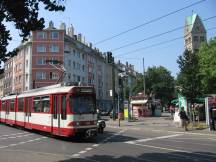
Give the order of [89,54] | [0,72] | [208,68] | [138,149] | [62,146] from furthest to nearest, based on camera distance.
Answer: [89,54] < [208,68] < [62,146] < [138,149] < [0,72]

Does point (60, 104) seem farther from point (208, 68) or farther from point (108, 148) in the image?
point (208, 68)

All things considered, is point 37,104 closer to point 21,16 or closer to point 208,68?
point 21,16

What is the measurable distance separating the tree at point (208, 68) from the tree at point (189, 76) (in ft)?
29.0

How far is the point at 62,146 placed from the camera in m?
17.3

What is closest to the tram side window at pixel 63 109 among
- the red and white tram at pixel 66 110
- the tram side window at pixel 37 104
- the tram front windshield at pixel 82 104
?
the red and white tram at pixel 66 110

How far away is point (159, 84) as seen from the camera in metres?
92.8

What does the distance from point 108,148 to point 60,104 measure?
4.78 m

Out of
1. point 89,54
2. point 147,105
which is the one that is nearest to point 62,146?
point 147,105

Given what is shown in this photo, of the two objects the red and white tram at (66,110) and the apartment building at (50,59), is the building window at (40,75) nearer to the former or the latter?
the apartment building at (50,59)

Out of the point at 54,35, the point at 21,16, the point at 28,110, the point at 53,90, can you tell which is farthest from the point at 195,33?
the point at 21,16

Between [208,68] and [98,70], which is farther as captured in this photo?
[98,70]

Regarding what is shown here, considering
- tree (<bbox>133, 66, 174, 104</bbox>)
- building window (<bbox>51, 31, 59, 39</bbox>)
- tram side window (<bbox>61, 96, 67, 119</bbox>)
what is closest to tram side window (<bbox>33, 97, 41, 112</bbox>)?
tram side window (<bbox>61, 96, 67, 119</bbox>)

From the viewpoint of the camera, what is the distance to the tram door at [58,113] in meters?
19.6

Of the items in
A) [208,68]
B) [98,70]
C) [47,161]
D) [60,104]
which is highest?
[98,70]
